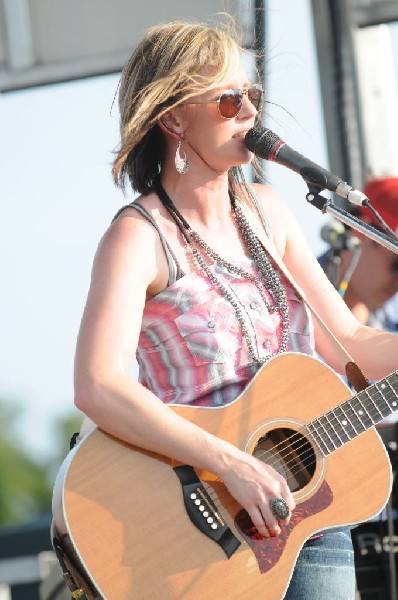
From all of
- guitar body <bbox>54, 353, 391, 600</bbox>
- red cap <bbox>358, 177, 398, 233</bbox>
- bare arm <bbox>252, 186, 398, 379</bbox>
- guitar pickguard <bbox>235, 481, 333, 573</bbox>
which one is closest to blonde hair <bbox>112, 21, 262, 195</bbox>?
bare arm <bbox>252, 186, 398, 379</bbox>

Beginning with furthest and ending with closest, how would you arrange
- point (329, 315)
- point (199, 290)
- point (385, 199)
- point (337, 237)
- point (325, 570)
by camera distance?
point (385, 199) < point (337, 237) < point (329, 315) < point (199, 290) < point (325, 570)

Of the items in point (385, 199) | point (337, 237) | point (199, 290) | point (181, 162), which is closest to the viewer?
point (199, 290)

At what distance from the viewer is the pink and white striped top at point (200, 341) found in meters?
2.78

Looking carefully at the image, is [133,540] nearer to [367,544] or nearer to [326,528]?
[326,528]

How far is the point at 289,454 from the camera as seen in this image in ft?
9.19

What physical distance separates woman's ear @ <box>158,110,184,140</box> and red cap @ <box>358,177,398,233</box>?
1836 mm

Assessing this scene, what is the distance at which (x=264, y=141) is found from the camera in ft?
9.23

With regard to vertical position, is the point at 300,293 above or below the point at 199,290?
below

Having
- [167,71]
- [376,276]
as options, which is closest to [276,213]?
[167,71]

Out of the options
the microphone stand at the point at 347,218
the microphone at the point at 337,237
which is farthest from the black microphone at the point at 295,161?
the microphone at the point at 337,237

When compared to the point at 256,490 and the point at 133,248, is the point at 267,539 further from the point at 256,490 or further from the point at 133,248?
the point at 133,248

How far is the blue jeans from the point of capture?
106 inches

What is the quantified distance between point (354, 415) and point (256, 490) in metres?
0.37

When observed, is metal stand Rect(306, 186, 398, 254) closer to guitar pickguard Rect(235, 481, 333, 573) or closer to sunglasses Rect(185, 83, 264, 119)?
sunglasses Rect(185, 83, 264, 119)
